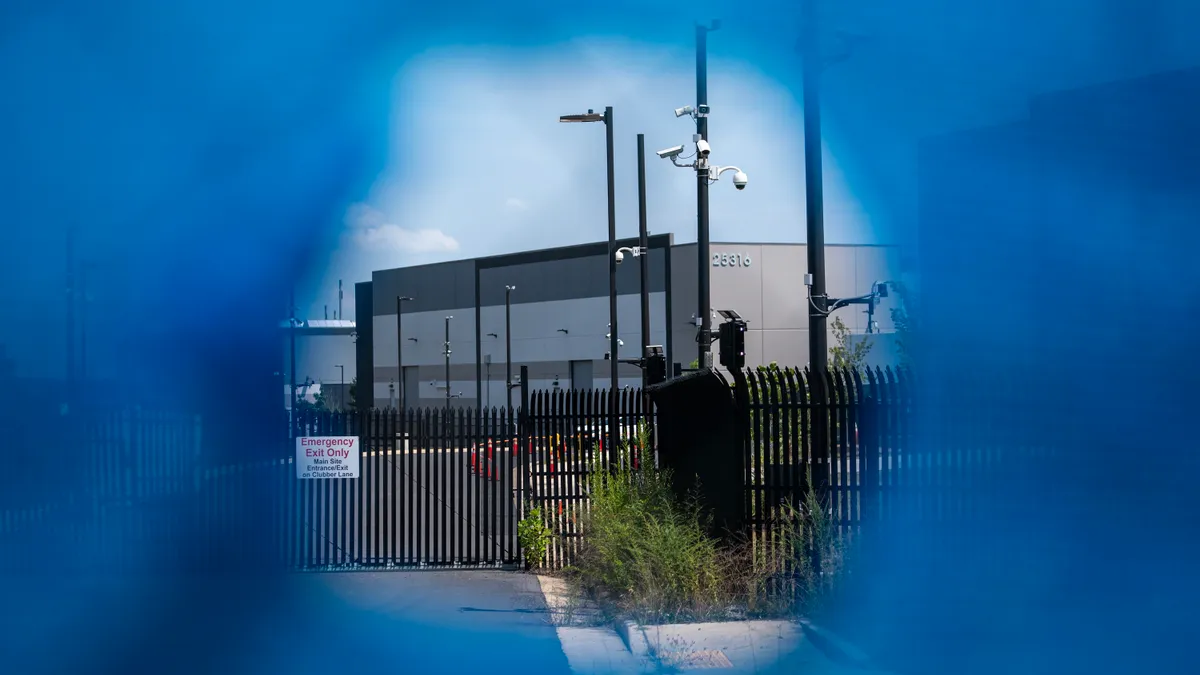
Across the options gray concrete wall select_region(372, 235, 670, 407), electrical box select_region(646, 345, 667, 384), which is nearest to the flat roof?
gray concrete wall select_region(372, 235, 670, 407)

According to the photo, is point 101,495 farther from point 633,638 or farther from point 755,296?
point 755,296

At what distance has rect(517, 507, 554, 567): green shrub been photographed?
12016 mm

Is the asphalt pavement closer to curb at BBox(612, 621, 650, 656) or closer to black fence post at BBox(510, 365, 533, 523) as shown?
curb at BBox(612, 621, 650, 656)

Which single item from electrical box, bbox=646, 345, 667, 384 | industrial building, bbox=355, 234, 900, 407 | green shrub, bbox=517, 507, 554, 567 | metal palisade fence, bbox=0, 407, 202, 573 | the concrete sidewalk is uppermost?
industrial building, bbox=355, 234, 900, 407

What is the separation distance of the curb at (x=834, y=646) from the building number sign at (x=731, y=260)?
1530 inches

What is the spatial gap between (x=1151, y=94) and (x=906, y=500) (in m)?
3.60

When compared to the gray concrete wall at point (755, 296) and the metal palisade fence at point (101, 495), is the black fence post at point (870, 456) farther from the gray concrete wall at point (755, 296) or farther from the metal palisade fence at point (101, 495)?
the gray concrete wall at point (755, 296)

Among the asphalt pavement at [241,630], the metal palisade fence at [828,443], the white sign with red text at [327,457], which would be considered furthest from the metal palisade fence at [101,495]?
the metal palisade fence at [828,443]

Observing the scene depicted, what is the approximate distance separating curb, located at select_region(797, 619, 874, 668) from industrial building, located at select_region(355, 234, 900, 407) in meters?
27.3

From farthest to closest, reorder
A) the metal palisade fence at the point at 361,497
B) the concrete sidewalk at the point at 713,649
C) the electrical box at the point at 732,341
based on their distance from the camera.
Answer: the metal palisade fence at the point at 361,497
the electrical box at the point at 732,341
the concrete sidewalk at the point at 713,649

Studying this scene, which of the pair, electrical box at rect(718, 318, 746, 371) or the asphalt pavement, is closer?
the asphalt pavement

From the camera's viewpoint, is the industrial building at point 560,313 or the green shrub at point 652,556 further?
the industrial building at point 560,313

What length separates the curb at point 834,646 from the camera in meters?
7.45

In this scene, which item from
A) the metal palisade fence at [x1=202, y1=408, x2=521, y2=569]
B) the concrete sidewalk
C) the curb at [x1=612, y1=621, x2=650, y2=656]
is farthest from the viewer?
the metal palisade fence at [x1=202, y1=408, x2=521, y2=569]
